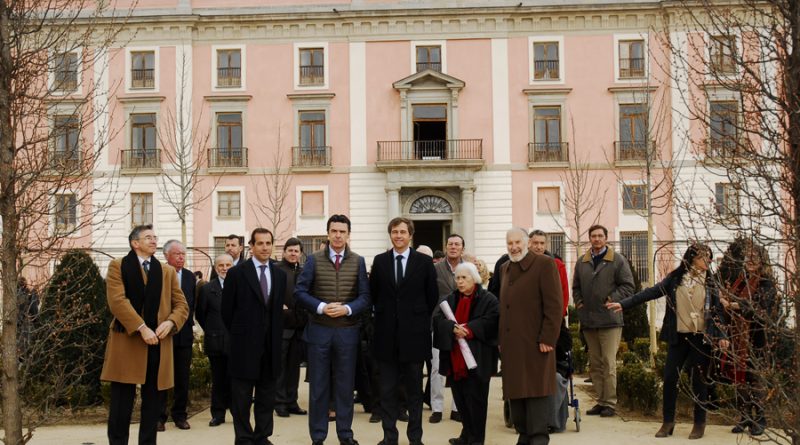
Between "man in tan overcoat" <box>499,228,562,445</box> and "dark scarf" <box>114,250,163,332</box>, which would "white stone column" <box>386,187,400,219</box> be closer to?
"man in tan overcoat" <box>499,228,562,445</box>

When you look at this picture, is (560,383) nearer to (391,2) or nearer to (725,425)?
(725,425)

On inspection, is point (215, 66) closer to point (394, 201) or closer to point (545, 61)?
point (394, 201)

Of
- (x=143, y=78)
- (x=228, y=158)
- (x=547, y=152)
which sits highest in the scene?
(x=143, y=78)

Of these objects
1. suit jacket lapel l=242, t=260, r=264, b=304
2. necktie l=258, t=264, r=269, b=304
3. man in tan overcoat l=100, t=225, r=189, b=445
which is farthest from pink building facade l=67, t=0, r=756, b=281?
man in tan overcoat l=100, t=225, r=189, b=445

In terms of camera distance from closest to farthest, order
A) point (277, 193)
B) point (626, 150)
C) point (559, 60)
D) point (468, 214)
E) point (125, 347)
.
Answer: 1. point (125, 347)
2. point (277, 193)
3. point (468, 214)
4. point (626, 150)
5. point (559, 60)

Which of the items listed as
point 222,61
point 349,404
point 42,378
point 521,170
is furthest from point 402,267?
point 222,61

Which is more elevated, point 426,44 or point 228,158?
point 426,44

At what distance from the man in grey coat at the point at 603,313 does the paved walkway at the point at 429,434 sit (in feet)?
1.24

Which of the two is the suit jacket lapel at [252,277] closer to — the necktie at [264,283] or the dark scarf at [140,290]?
the necktie at [264,283]

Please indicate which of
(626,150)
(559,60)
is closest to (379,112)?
(559,60)

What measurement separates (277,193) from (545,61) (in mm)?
11972

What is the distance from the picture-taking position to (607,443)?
26.1 feet

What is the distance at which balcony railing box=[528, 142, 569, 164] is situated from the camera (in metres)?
32.2

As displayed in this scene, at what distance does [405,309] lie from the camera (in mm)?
7898
